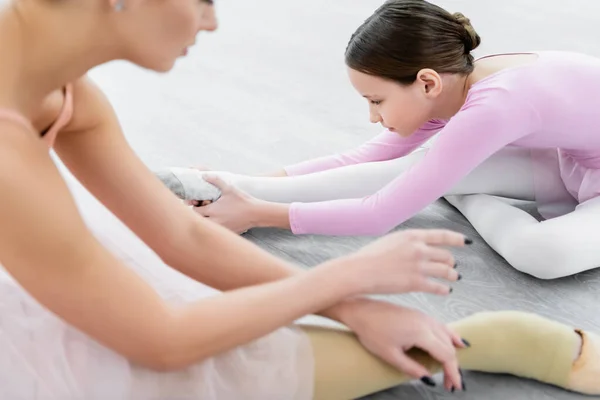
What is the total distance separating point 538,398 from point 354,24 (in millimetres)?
1885

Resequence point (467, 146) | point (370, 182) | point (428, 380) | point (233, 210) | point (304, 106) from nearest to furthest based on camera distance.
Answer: point (428, 380)
point (467, 146)
point (233, 210)
point (370, 182)
point (304, 106)

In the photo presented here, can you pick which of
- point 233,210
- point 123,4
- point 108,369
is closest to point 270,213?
point 233,210

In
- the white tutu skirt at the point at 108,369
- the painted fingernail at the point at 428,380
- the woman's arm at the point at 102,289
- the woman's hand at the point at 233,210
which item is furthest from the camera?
the woman's hand at the point at 233,210

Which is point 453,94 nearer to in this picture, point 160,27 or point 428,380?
point 428,380

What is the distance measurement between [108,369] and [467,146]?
68 cm

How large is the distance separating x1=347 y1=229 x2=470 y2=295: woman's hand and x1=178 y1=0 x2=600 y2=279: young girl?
372mm

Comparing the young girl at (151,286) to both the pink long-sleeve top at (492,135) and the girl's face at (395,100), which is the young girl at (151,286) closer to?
the pink long-sleeve top at (492,135)

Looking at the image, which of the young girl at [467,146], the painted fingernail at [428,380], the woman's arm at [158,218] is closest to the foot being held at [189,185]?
the young girl at [467,146]

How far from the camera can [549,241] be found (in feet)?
4.08

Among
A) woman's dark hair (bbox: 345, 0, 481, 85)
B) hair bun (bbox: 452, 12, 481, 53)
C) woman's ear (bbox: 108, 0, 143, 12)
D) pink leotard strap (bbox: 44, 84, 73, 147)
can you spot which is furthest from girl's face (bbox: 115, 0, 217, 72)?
hair bun (bbox: 452, 12, 481, 53)

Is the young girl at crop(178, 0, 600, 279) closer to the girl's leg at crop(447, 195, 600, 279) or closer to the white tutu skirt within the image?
the girl's leg at crop(447, 195, 600, 279)

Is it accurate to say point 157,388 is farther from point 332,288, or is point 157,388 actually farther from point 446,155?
point 446,155

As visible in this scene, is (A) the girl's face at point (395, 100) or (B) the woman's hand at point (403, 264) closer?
(B) the woman's hand at point (403, 264)

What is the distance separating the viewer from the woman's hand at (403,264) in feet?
2.85
